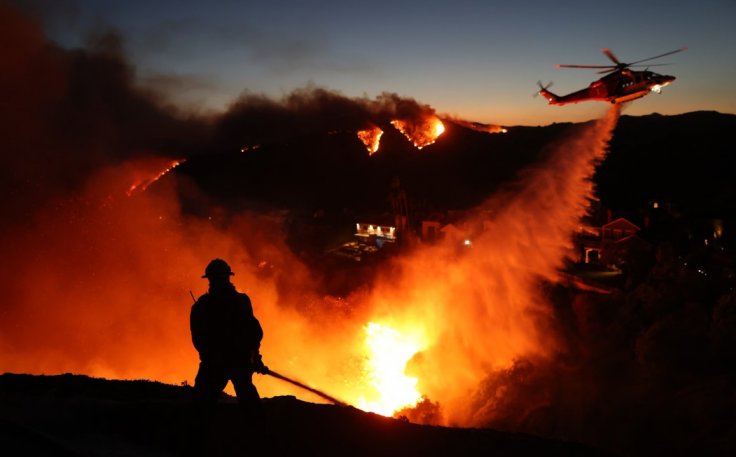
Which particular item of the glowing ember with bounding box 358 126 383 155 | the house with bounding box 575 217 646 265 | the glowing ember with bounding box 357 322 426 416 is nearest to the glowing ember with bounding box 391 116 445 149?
the glowing ember with bounding box 358 126 383 155

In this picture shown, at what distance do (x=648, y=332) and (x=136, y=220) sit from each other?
21.1 metres

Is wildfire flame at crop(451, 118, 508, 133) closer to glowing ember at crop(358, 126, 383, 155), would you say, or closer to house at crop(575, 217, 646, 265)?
glowing ember at crop(358, 126, 383, 155)

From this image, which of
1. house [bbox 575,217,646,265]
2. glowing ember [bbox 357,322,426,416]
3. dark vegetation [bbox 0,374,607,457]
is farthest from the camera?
house [bbox 575,217,646,265]

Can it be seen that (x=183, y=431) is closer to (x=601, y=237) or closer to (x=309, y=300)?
(x=309, y=300)

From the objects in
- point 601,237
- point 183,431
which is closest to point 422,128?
point 183,431

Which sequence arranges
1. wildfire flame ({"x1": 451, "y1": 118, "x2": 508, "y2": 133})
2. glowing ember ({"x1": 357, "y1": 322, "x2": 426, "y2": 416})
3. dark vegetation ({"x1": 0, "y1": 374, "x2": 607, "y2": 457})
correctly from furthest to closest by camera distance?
Result: glowing ember ({"x1": 357, "y1": 322, "x2": 426, "y2": 416}), wildfire flame ({"x1": 451, "y1": 118, "x2": 508, "y2": 133}), dark vegetation ({"x1": 0, "y1": 374, "x2": 607, "y2": 457})

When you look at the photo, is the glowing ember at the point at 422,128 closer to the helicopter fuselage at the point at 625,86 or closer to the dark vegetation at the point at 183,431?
the helicopter fuselage at the point at 625,86

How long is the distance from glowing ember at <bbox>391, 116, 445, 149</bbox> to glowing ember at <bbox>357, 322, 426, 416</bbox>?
1110cm

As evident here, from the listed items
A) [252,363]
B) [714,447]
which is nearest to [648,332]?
[714,447]

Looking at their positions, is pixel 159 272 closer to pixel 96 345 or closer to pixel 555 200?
pixel 96 345

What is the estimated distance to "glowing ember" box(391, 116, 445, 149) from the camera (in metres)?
18.8

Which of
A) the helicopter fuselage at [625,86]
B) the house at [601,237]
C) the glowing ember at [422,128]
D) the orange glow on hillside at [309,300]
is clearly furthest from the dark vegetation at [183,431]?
the house at [601,237]

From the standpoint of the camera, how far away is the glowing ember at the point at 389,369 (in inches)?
870

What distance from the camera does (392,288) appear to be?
3105cm
